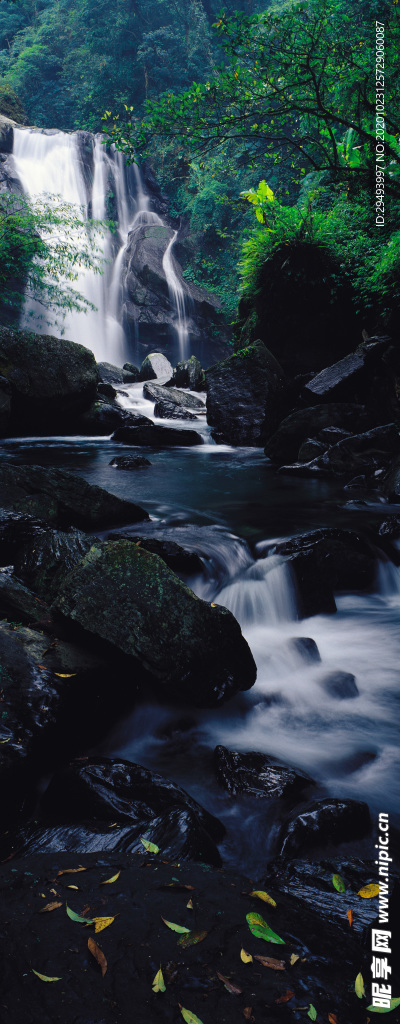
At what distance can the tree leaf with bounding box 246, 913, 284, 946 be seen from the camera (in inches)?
61.6

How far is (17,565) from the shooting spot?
452cm

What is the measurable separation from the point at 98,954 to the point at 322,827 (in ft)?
4.76

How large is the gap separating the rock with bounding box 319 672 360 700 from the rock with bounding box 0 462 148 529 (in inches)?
133

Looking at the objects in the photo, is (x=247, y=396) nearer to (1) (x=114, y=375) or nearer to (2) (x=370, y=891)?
(2) (x=370, y=891)

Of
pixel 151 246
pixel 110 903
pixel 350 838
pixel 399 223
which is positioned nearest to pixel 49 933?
pixel 110 903

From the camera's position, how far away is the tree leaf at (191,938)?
1510 mm

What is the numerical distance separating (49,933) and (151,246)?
3559cm

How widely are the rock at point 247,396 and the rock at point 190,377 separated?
25.0 ft

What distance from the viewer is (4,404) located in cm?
1224

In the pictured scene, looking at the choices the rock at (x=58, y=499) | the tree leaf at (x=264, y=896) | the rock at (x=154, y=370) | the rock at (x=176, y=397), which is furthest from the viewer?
the rock at (x=154, y=370)

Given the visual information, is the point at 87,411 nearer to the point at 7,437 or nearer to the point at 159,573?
the point at 7,437

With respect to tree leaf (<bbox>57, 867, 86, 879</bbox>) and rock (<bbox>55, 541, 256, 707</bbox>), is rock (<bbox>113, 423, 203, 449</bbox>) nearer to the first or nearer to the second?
rock (<bbox>55, 541, 256, 707</bbox>)

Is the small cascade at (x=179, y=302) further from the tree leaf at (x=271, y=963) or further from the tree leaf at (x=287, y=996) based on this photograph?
the tree leaf at (x=287, y=996)

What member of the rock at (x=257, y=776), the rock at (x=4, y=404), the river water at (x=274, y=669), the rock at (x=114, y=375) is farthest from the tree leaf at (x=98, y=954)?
the rock at (x=114, y=375)
